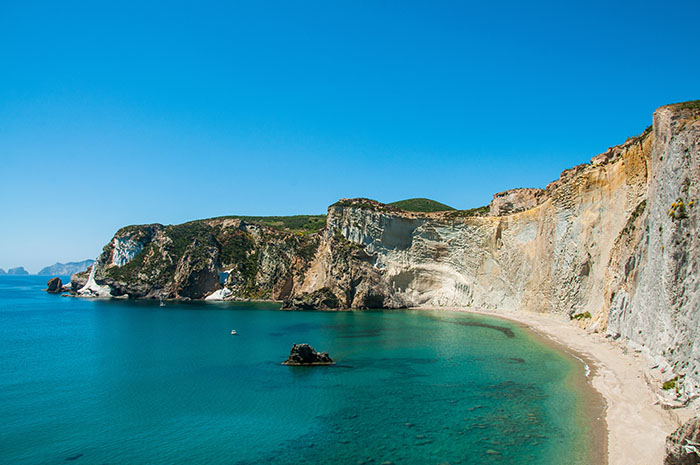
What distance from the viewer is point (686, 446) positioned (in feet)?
40.4

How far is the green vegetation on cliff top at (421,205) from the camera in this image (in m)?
138

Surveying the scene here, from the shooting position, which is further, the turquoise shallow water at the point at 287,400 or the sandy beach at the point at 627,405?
the turquoise shallow water at the point at 287,400

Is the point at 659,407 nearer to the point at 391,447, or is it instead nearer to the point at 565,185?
the point at 391,447

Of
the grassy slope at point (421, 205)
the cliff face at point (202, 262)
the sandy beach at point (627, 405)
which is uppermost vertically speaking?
the grassy slope at point (421, 205)

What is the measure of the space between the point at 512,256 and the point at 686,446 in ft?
162

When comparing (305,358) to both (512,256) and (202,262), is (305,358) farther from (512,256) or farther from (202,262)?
(202,262)

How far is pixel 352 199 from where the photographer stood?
255ft

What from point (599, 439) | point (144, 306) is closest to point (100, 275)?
point (144, 306)

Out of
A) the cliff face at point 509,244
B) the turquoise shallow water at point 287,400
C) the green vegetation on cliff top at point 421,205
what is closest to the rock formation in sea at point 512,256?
the cliff face at point 509,244

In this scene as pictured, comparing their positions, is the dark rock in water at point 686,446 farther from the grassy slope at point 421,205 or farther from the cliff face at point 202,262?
the grassy slope at point 421,205

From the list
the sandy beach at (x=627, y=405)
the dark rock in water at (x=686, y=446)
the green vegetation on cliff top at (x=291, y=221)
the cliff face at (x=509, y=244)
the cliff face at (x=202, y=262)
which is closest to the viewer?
the dark rock in water at (x=686, y=446)

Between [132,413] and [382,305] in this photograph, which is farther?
[382,305]

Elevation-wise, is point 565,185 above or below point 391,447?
above

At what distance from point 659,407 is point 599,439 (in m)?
4.00
